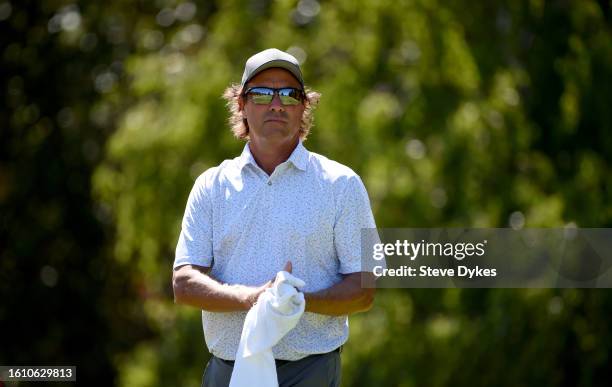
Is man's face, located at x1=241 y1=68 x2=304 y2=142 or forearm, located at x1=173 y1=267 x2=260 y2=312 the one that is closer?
forearm, located at x1=173 y1=267 x2=260 y2=312

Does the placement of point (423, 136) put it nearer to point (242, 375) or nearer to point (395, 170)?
point (395, 170)

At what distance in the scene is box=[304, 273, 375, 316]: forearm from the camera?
3.18 m

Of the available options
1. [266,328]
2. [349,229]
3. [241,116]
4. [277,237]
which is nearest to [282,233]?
[277,237]

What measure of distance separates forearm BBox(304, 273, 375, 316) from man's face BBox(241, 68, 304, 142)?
51 centimetres

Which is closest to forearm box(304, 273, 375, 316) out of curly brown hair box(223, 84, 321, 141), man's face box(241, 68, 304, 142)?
man's face box(241, 68, 304, 142)

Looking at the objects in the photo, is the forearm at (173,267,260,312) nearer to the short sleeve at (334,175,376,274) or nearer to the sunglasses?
the short sleeve at (334,175,376,274)

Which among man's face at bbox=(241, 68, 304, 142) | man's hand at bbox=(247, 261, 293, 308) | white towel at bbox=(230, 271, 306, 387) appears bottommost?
white towel at bbox=(230, 271, 306, 387)

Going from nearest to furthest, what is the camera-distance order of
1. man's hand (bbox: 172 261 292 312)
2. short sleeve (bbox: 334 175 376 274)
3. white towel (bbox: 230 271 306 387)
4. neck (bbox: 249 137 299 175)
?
white towel (bbox: 230 271 306 387) < man's hand (bbox: 172 261 292 312) < short sleeve (bbox: 334 175 376 274) < neck (bbox: 249 137 299 175)

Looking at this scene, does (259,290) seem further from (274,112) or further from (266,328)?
(274,112)

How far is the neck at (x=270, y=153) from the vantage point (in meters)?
3.41

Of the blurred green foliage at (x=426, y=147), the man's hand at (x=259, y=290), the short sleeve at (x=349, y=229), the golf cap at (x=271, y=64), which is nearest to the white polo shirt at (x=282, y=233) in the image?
the short sleeve at (x=349, y=229)

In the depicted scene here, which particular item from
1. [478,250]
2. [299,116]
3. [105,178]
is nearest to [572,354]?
[478,250]

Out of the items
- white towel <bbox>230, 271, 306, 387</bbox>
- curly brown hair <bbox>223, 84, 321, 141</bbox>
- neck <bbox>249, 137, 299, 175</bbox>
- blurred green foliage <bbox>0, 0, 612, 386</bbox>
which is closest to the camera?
white towel <bbox>230, 271, 306, 387</bbox>

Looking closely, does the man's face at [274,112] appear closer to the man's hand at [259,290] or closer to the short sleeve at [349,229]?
the short sleeve at [349,229]
